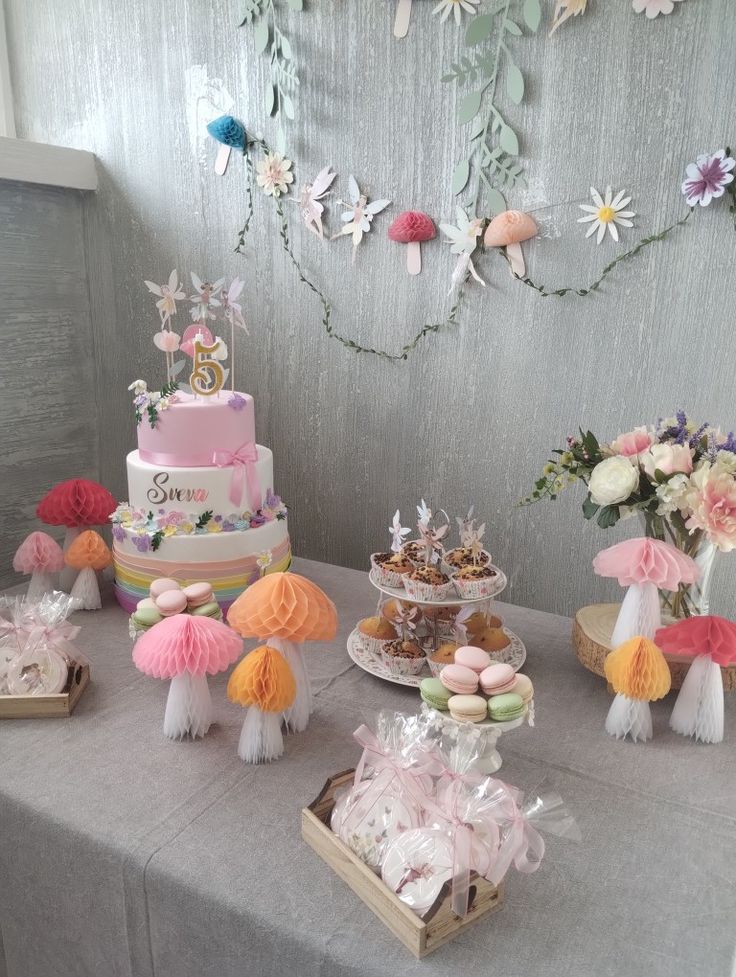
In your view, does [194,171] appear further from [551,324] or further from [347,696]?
[347,696]

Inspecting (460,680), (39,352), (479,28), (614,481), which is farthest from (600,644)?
(39,352)

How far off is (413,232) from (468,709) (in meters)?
0.99

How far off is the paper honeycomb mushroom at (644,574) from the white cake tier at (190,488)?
24.8 inches

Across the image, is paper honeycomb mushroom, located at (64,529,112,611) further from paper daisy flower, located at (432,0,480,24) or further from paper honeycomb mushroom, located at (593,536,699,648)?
paper daisy flower, located at (432,0,480,24)

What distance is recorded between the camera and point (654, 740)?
114 centimetres

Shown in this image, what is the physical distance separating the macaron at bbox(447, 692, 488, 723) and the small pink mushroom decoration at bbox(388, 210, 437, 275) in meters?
0.96

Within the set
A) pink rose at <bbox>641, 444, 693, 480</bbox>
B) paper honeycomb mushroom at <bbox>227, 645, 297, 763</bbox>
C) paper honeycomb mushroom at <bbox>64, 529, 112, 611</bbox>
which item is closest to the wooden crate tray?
paper honeycomb mushroom at <bbox>227, 645, 297, 763</bbox>

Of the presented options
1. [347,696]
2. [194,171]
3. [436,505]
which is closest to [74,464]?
[194,171]

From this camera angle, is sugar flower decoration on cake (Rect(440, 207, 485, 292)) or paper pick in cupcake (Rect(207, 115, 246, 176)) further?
paper pick in cupcake (Rect(207, 115, 246, 176))

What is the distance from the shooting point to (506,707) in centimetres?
94

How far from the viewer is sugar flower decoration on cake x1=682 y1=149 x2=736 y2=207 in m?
1.28

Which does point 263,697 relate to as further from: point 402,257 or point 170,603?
point 402,257

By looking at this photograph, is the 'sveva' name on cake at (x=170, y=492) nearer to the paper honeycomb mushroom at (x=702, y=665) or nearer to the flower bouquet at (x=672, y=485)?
the flower bouquet at (x=672, y=485)

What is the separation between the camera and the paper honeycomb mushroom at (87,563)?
4.94 ft
